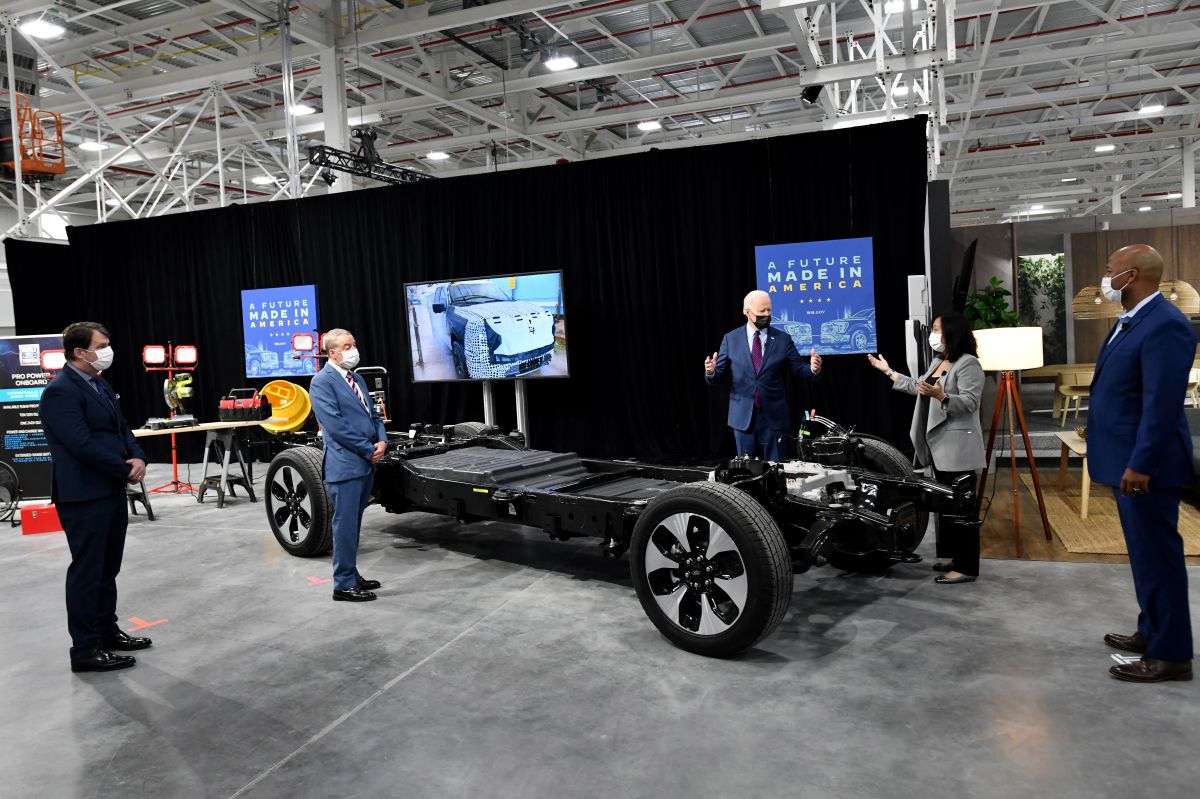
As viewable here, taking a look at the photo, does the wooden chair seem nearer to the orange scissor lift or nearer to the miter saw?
the miter saw

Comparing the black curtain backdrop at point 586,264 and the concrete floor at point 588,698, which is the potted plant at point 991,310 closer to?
the black curtain backdrop at point 586,264

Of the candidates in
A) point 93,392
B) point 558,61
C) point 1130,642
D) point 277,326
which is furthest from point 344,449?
point 558,61

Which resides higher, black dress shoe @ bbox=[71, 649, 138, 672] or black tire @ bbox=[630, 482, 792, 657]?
black tire @ bbox=[630, 482, 792, 657]

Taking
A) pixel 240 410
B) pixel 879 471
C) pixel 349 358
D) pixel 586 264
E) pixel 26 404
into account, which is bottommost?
pixel 879 471

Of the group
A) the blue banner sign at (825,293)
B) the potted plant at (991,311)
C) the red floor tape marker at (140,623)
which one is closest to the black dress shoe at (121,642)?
the red floor tape marker at (140,623)

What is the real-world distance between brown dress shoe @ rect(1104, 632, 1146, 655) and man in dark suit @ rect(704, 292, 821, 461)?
2.06m

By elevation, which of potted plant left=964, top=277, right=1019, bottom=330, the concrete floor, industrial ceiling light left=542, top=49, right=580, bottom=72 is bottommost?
the concrete floor

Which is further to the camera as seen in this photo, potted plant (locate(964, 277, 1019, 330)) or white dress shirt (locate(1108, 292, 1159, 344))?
potted plant (locate(964, 277, 1019, 330))

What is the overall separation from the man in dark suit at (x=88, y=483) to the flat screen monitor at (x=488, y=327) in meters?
4.87

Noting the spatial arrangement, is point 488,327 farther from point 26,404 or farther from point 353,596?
point 353,596

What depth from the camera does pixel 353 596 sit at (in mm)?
4391

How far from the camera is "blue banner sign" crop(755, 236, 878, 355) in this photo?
7.47 meters

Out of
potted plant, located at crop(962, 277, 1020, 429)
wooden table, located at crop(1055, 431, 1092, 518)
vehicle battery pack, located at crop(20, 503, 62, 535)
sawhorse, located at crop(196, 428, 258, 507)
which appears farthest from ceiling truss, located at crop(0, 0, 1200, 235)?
vehicle battery pack, located at crop(20, 503, 62, 535)

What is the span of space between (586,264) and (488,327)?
1224 millimetres
